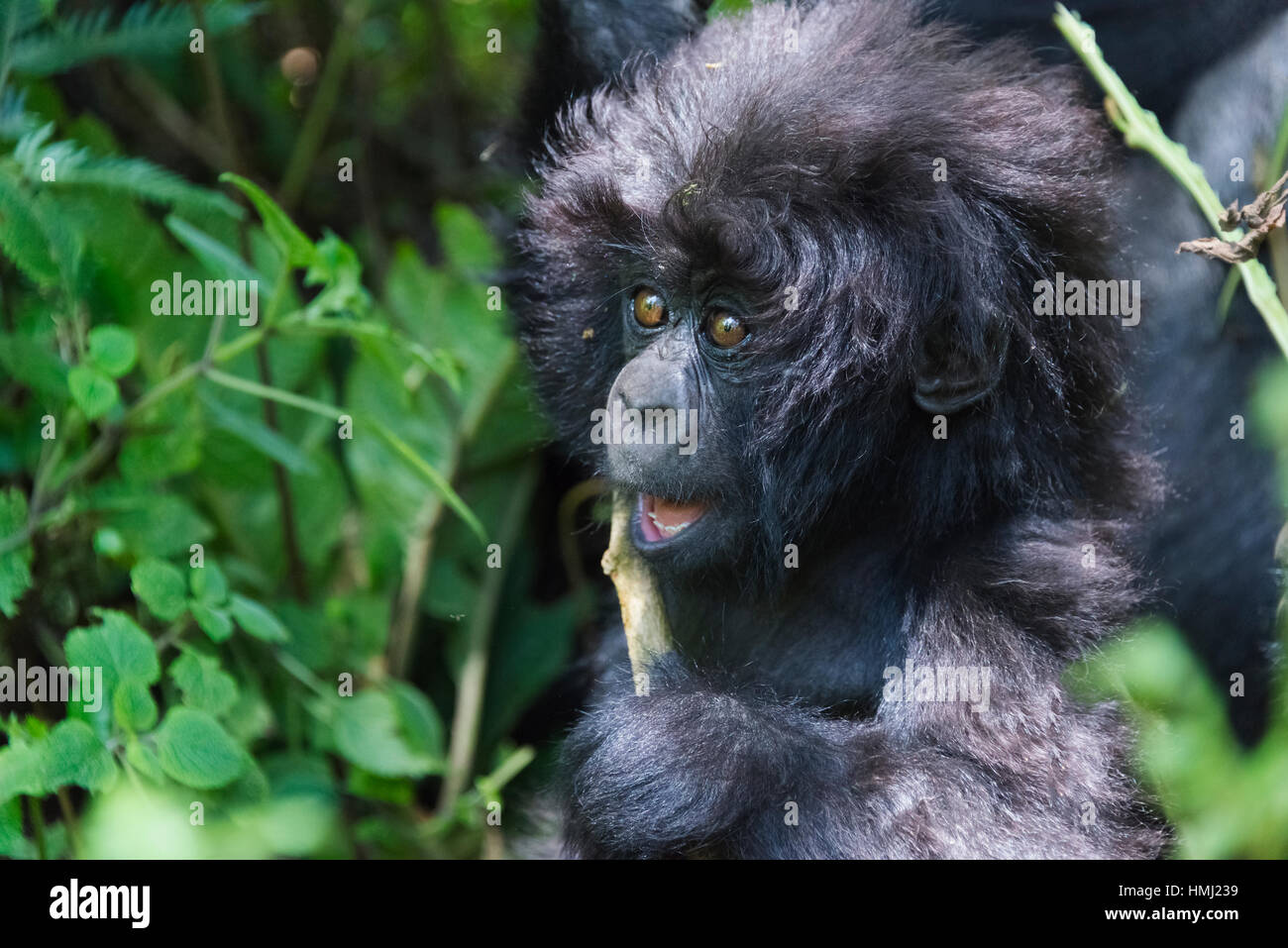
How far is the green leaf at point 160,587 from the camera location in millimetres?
3232

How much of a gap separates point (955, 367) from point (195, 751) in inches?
84.0

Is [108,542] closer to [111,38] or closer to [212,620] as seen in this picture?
[212,620]

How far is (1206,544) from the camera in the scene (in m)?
3.98

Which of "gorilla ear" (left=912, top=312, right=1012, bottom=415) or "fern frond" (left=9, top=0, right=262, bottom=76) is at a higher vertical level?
"fern frond" (left=9, top=0, right=262, bottom=76)

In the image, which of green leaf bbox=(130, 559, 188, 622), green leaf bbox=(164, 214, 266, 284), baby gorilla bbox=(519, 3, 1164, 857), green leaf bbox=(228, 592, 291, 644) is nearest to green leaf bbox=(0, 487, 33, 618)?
green leaf bbox=(130, 559, 188, 622)

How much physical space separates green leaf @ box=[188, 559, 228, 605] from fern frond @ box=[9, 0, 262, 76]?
155 centimetres

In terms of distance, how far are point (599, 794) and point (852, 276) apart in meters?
1.46

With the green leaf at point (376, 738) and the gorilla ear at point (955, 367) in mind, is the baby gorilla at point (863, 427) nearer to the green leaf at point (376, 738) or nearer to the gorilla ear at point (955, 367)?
the gorilla ear at point (955, 367)

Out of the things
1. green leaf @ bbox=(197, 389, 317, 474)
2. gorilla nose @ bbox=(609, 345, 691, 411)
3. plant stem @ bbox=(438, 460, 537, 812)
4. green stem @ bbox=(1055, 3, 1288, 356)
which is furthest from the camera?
plant stem @ bbox=(438, 460, 537, 812)

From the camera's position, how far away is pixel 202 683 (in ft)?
10.6

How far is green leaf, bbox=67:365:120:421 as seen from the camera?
3.29m

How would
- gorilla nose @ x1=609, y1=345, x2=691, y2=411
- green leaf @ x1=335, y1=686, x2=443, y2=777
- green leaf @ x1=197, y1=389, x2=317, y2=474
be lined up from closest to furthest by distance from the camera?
gorilla nose @ x1=609, y1=345, x2=691, y2=411
green leaf @ x1=197, y1=389, x2=317, y2=474
green leaf @ x1=335, y1=686, x2=443, y2=777

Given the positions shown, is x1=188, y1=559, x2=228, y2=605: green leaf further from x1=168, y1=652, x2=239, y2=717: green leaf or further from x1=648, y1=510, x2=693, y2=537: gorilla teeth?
x1=648, y1=510, x2=693, y2=537: gorilla teeth

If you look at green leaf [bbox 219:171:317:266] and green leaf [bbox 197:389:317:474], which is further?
green leaf [bbox 197:389:317:474]
